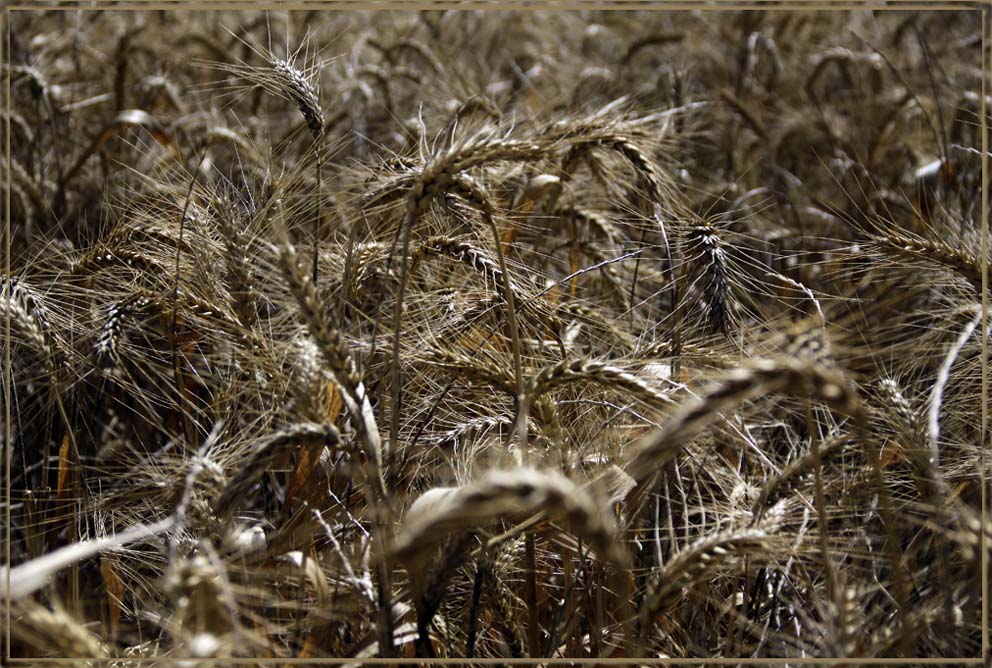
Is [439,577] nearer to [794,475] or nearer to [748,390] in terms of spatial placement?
[748,390]

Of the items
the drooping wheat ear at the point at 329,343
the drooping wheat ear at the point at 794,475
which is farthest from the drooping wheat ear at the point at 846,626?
the drooping wheat ear at the point at 329,343

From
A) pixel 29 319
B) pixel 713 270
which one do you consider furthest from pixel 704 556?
pixel 29 319

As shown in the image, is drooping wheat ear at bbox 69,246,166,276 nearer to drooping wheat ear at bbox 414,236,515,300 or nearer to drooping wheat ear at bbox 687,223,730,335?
drooping wheat ear at bbox 414,236,515,300

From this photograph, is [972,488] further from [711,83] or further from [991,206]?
[711,83]

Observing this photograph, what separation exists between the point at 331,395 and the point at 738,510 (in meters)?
0.87

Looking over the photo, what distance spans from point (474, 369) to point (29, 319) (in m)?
1.00

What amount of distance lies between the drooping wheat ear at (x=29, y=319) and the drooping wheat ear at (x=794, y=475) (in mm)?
1546

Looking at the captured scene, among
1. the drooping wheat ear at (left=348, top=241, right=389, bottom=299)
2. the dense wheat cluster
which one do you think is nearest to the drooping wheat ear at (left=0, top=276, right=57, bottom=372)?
the dense wheat cluster

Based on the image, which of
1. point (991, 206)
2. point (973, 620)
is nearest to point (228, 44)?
point (991, 206)

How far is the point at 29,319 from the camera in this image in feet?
6.14

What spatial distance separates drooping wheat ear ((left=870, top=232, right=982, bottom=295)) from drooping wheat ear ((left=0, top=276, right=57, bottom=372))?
187cm

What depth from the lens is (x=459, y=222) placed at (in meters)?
2.16

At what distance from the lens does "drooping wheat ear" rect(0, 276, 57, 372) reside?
6.09 ft

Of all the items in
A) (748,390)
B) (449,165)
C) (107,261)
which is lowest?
(748,390)
